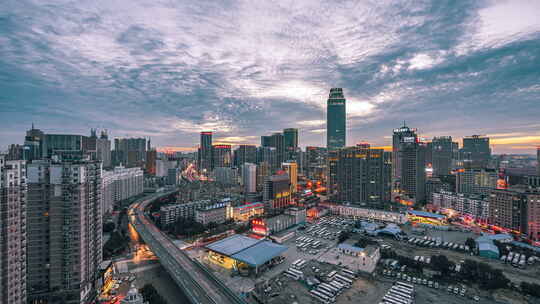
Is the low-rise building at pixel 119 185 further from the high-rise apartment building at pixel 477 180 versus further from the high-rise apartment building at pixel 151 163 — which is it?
the high-rise apartment building at pixel 477 180

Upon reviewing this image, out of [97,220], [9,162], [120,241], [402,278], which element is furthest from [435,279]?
[120,241]

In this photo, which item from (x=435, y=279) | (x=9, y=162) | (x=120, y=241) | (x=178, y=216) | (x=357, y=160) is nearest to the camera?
(x=9, y=162)

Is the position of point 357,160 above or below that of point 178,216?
above

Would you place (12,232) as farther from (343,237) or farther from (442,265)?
(442,265)

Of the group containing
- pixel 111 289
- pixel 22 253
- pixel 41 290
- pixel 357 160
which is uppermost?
pixel 357 160

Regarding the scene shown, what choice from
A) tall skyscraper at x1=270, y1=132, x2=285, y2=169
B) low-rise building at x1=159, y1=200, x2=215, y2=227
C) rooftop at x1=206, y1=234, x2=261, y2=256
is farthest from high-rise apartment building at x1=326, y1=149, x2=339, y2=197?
tall skyscraper at x1=270, y1=132, x2=285, y2=169

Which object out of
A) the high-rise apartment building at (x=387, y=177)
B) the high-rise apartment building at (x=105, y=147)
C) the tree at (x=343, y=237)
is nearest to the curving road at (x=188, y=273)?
the tree at (x=343, y=237)

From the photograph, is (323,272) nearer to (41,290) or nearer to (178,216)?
(41,290)

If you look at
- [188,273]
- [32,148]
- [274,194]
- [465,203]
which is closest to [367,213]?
[465,203]
